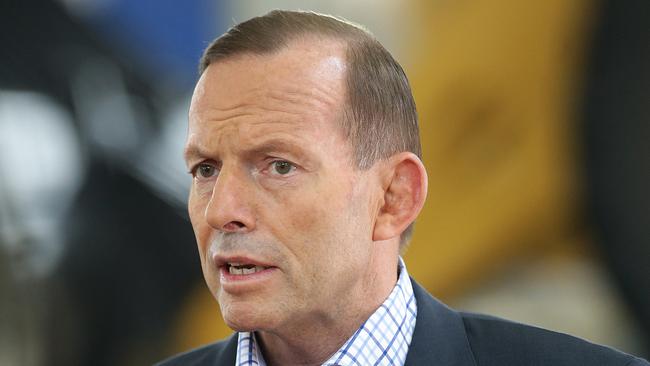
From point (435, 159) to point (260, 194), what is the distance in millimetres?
2057

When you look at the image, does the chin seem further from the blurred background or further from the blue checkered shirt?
the blurred background

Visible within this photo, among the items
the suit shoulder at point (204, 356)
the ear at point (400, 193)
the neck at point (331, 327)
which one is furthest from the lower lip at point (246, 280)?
the suit shoulder at point (204, 356)

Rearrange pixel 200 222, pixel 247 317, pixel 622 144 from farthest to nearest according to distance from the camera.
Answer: pixel 622 144 → pixel 200 222 → pixel 247 317

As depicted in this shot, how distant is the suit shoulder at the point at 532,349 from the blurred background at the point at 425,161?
1.71 metres

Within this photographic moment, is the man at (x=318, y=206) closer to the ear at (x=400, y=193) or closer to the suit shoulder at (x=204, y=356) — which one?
the ear at (x=400, y=193)

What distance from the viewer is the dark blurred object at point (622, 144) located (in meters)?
3.72

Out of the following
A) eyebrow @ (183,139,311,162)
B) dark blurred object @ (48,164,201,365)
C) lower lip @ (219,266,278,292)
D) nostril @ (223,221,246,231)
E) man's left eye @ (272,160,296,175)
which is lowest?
dark blurred object @ (48,164,201,365)

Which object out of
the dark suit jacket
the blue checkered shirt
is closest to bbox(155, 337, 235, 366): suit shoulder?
the blue checkered shirt

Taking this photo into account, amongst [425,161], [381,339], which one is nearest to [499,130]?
[425,161]

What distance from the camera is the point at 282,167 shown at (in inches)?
78.2

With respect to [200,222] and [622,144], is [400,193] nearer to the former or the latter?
[200,222]

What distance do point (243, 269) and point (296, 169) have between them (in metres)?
0.20

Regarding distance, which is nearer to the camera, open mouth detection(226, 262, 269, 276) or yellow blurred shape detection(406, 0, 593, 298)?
open mouth detection(226, 262, 269, 276)

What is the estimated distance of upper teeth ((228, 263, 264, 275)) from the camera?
1.98 m
